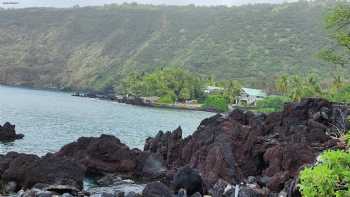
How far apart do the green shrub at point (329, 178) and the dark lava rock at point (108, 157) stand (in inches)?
1572

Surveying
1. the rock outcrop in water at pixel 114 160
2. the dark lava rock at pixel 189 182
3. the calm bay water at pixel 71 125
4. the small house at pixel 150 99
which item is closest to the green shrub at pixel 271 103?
the calm bay water at pixel 71 125

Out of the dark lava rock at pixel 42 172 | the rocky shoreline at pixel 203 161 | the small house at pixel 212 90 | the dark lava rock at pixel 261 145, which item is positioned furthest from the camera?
the small house at pixel 212 90

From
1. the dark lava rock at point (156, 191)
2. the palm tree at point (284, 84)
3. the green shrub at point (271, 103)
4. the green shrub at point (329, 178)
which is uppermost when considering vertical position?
the palm tree at point (284, 84)

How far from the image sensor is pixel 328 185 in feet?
43.8

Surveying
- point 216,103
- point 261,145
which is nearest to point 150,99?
point 216,103

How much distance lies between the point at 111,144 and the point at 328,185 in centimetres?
4306

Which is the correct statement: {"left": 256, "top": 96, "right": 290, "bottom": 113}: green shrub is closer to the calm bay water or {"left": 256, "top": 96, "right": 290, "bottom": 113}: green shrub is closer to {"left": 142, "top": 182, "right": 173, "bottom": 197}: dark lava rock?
the calm bay water

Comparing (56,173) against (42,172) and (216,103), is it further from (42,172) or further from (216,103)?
(216,103)

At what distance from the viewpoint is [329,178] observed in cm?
1326

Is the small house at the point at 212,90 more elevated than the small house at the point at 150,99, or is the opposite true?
the small house at the point at 212,90

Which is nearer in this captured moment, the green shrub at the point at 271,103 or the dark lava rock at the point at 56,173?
the dark lava rock at the point at 56,173

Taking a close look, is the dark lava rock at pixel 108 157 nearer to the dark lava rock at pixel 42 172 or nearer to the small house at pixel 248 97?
the dark lava rock at pixel 42 172

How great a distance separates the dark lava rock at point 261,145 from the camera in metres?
44.4

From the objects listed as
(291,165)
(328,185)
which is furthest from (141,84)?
(328,185)
